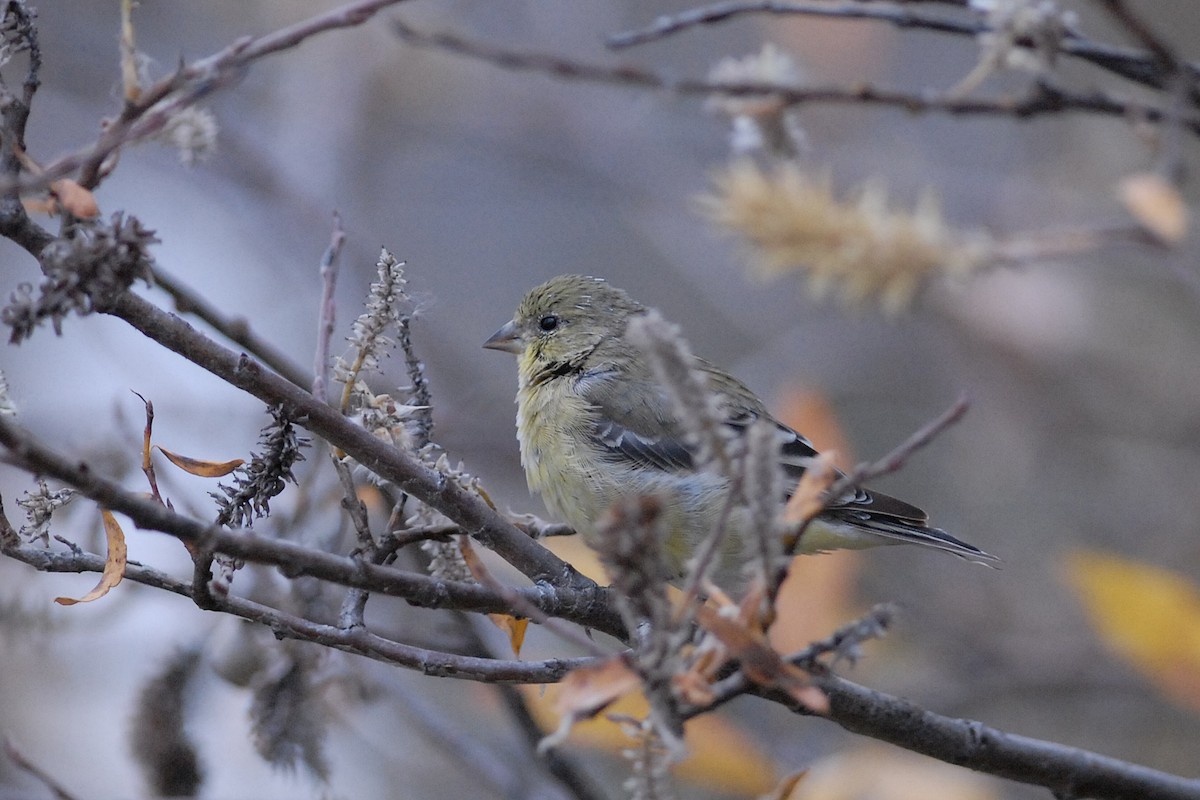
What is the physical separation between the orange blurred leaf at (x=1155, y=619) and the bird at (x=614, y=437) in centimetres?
32

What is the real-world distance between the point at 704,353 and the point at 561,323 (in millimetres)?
4200

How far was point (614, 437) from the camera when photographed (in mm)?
4047

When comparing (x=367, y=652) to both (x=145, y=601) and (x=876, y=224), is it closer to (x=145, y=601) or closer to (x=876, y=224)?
(x=876, y=224)

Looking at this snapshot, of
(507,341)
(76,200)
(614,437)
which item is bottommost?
(76,200)

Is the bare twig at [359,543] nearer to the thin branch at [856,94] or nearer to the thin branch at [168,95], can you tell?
the thin branch at [168,95]

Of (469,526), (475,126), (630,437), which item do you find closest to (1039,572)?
(630,437)

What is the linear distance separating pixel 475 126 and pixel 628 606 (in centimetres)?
618

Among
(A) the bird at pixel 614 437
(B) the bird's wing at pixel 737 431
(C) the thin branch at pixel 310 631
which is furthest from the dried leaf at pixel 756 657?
(B) the bird's wing at pixel 737 431

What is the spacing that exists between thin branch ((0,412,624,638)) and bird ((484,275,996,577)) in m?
1.59

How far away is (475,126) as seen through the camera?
714 centimetres

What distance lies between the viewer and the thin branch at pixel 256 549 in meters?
1.29

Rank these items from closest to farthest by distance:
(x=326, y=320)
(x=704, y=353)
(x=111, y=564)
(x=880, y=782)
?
1. (x=111, y=564)
2. (x=326, y=320)
3. (x=880, y=782)
4. (x=704, y=353)

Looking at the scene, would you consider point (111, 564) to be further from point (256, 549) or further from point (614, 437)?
point (614, 437)

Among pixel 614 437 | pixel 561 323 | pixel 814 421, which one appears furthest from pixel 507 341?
pixel 814 421
